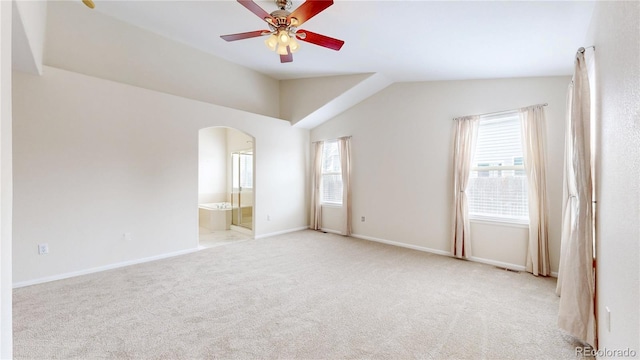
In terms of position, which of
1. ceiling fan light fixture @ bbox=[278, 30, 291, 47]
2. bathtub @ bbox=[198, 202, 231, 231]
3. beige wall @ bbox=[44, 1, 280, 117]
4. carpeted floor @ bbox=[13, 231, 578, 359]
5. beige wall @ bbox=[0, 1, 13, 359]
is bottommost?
carpeted floor @ bbox=[13, 231, 578, 359]

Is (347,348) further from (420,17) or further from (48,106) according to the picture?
(48,106)

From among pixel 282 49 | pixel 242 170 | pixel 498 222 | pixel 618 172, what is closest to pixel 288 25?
pixel 282 49

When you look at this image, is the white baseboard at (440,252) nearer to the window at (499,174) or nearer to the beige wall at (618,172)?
the window at (499,174)

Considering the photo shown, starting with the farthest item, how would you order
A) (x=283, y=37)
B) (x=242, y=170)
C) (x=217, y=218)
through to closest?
(x=242, y=170) < (x=217, y=218) < (x=283, y=37)

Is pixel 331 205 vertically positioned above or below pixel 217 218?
above

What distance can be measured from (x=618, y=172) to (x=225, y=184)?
313 inches

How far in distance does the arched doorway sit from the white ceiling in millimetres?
2717

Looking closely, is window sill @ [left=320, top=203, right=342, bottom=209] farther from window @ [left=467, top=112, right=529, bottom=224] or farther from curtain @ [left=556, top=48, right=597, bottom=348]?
curtain @ [left=556, top=48, right=597, bottom=348]

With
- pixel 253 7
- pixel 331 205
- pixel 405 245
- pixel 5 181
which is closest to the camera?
pixel 5 181

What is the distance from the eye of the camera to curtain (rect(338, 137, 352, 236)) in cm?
565

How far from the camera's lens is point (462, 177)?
408 centimetres

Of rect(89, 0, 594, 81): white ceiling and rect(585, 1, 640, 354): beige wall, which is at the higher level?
rect(89, 0, 594, 81): white ceiling

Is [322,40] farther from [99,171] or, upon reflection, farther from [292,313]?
[99,171]

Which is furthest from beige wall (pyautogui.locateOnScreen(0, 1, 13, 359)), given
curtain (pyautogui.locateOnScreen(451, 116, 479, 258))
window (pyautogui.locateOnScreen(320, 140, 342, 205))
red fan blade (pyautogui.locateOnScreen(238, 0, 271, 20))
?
window (pyautogui.locateOnScreen(320, 140, 342, 205))
